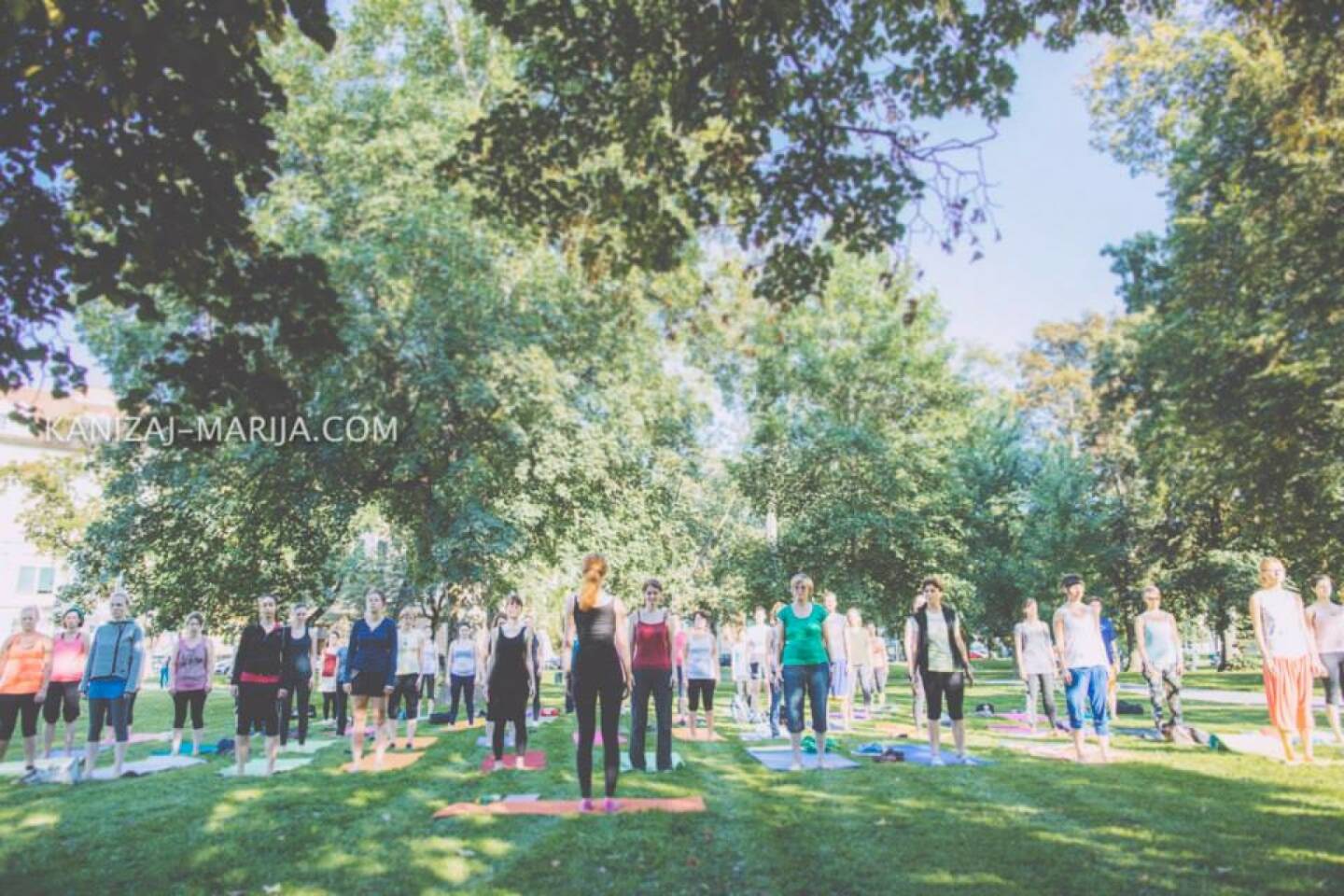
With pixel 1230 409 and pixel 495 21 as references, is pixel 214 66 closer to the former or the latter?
pixel 495 21

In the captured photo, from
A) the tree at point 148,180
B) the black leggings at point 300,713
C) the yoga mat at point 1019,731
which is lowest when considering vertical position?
the yoga mat at point 1019,731

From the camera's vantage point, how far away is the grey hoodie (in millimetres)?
9867

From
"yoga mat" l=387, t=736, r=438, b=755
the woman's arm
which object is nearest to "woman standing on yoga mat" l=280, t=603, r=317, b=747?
"yoga mat" l=387, t=736, r=438, b=755

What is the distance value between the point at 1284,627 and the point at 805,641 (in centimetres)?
567

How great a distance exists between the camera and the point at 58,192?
558cm

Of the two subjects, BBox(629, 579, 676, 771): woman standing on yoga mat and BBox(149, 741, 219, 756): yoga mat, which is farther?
BBox(149, 741, 219, 756): yoga mat

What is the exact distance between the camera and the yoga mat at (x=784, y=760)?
930cm

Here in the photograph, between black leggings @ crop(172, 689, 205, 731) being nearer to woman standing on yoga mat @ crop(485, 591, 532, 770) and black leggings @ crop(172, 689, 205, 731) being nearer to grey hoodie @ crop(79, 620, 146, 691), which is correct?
grey hoodie @ crop(79, 620, 146, 691)

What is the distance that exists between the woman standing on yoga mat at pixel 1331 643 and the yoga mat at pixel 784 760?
6228 millimetres

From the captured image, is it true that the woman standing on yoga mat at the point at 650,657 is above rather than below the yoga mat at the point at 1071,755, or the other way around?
above

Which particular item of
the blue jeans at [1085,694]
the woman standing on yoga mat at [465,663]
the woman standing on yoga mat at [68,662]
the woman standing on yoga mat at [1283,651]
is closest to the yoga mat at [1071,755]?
the blue jeans at [1085,694]

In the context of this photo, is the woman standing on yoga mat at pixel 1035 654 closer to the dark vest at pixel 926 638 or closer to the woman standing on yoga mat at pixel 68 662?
the dark vest at pixel 926 638

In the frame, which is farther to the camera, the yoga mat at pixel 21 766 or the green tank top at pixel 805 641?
the yoga mat at pixel 21 766

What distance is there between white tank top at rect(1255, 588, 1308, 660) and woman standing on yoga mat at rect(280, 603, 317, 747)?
1195 centimetres
